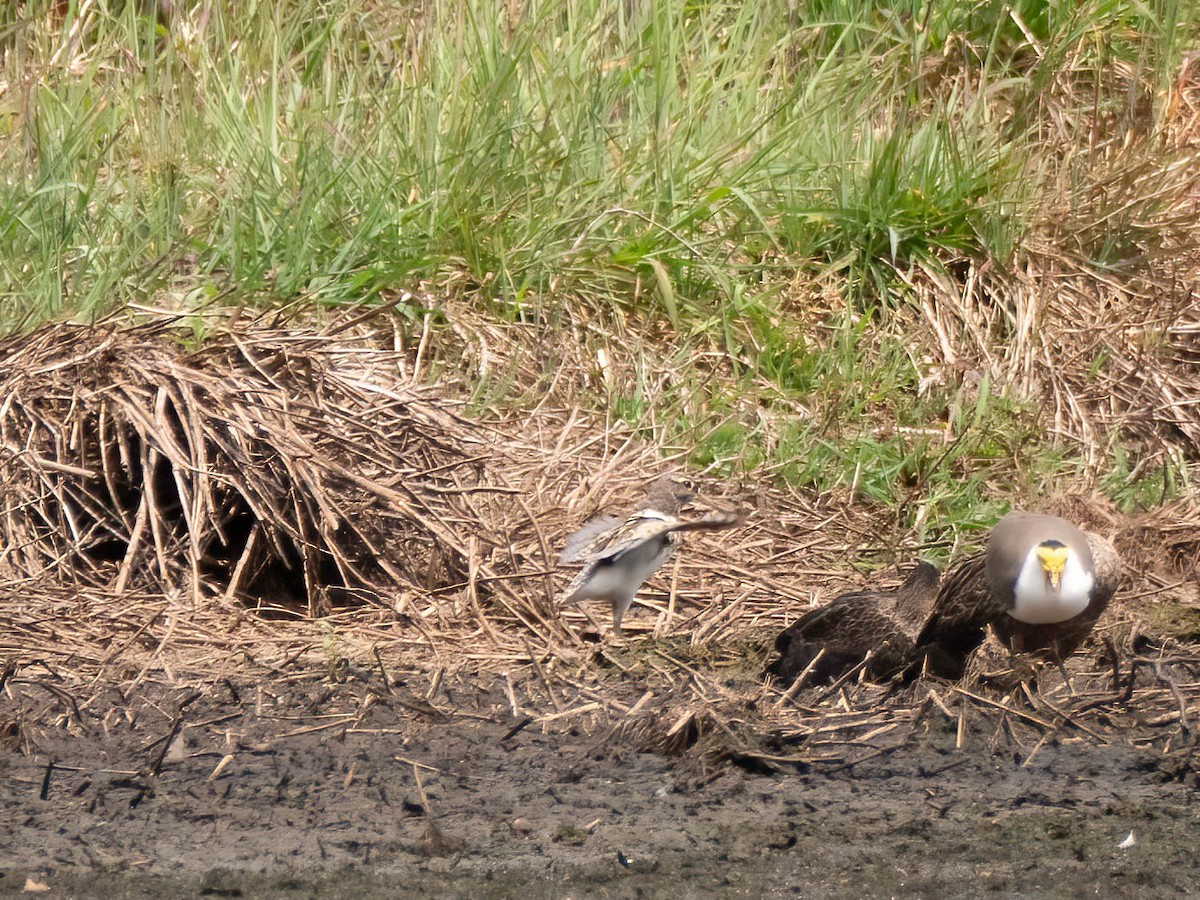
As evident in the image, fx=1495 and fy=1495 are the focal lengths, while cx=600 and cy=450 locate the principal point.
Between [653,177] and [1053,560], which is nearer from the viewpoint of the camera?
[1053,560]

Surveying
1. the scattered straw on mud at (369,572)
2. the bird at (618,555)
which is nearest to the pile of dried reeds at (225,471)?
the scattered straw on mud at (369,572)

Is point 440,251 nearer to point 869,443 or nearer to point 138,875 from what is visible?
point 869,443

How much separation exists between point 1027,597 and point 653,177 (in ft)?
8.42

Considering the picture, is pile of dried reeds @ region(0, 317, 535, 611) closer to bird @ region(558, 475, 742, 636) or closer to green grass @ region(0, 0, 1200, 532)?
bird @ region(558, 475, 742, 636)

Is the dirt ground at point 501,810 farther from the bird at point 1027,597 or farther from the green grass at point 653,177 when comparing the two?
the green grass at point 653,177

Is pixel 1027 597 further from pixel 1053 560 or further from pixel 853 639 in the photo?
pixel 853 639

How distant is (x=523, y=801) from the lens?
3.06 metres

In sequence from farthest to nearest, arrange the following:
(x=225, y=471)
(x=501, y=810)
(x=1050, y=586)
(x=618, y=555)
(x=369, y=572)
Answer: (x=369, y=572), (x=225, y=471), (x=618, y=555), (x=1050, y=586), (x=501, y=810)

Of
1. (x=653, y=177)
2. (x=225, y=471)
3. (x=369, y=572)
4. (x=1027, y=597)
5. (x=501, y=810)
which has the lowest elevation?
(x=369, y=572)

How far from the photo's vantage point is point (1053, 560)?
11.8 feet

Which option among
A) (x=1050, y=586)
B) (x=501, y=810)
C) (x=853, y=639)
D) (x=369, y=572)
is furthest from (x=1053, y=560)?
(x=369, y=572)

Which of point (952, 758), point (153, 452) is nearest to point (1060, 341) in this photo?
point (952, 758)

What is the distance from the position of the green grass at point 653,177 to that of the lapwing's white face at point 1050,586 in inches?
45.1

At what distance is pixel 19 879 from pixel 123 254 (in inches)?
115
